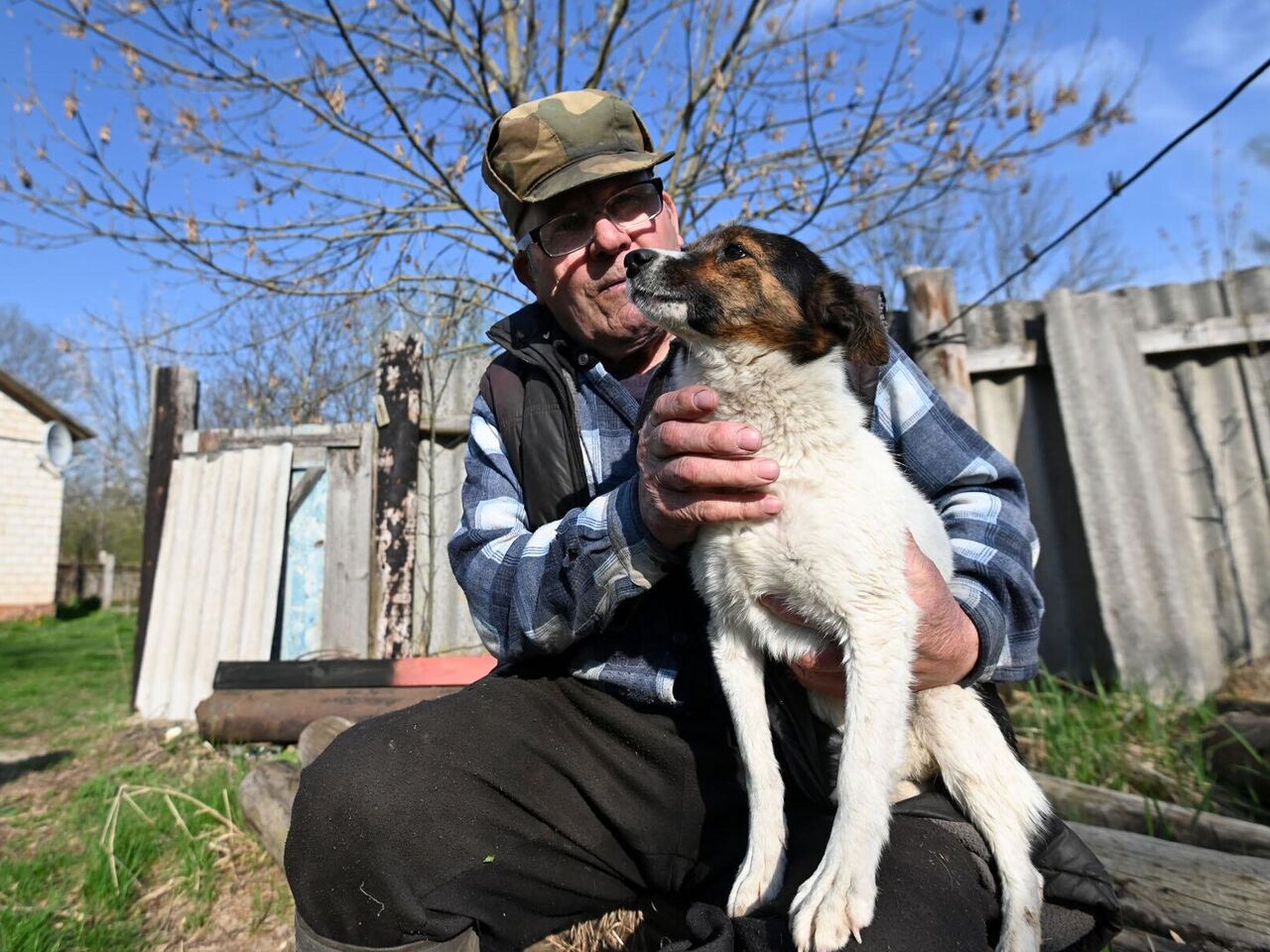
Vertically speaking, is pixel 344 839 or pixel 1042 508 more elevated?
pixel 1042 508

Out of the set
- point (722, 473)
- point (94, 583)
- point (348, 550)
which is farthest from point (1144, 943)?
point (94, 583)

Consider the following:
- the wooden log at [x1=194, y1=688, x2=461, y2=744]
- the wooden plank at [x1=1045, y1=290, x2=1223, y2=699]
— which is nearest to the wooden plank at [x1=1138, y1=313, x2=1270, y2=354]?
the wooden plank at [x1=1045, y1=290, x2=1223, y2=699]

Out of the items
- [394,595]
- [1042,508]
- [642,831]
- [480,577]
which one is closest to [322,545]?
[394,595]

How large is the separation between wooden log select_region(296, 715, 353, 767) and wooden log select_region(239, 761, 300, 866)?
152 millimetres

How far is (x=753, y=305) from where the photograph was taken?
2.13 meters

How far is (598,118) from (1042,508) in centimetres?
378

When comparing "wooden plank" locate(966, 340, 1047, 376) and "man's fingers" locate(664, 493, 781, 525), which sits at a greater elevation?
"wooden plank" locate(966, 340, 1047, 376)

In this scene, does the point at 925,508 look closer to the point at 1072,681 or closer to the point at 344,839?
the point at 344,839

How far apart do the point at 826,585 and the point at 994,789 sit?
672 millimetres

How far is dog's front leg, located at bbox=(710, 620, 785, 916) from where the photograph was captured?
1771 millimetres

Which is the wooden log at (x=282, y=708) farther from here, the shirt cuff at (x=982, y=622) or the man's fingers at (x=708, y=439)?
the shirt cuff at (x=982, y=622)

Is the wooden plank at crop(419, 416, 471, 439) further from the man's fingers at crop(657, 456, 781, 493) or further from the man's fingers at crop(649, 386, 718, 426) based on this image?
the man's fingers at crop(657, 456, 781, 493)

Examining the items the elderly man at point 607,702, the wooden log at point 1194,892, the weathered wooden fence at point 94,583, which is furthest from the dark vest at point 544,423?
the weathered wooden fence at point 94,583

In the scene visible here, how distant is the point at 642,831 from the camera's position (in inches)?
82.9
